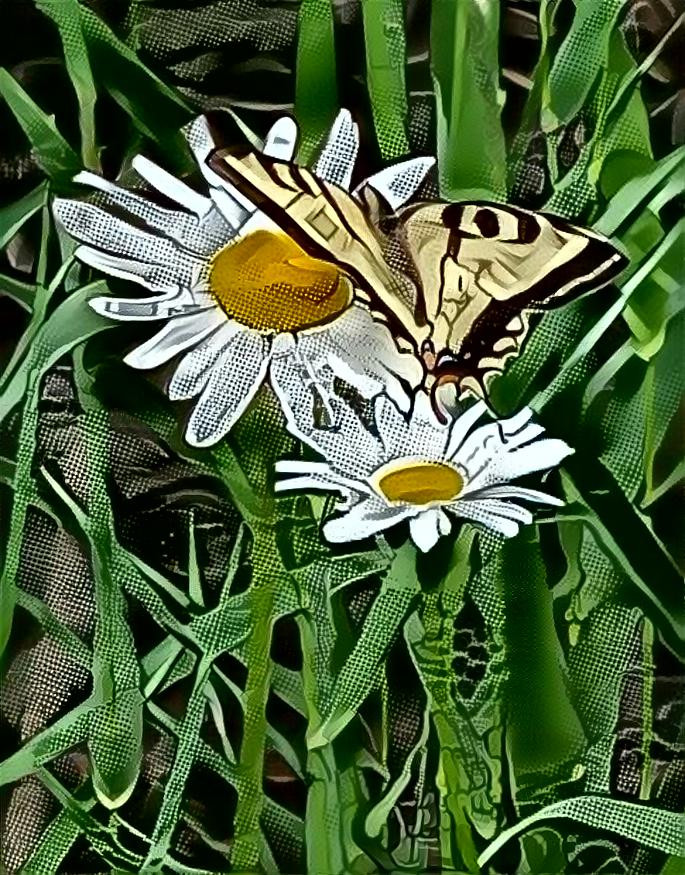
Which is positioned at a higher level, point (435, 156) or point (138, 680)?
point (435, 156)

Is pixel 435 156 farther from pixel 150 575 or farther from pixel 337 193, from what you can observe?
pixel 150 575

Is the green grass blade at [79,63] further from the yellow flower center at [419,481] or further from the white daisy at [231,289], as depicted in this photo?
the yellow flower center at [419,481]

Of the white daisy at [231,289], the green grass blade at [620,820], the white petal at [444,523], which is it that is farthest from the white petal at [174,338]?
the green grass blade at [620,820]

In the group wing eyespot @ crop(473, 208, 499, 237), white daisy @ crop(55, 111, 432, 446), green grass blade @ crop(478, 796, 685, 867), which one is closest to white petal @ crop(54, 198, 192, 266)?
white daisy @ crop(55, 111, 432, 446)

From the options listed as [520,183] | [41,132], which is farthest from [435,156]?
[41,132]

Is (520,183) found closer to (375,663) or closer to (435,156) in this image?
(435,156)

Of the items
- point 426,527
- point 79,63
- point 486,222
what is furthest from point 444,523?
point 79,63

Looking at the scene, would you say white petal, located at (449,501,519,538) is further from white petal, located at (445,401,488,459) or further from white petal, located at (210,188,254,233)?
white petal, located at (210,188,254,233)

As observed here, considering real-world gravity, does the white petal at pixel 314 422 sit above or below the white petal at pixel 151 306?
below
